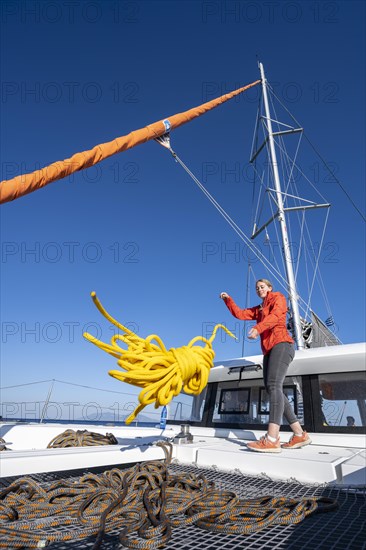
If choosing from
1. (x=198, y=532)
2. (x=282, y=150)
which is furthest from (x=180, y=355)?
(x=282, y=150)

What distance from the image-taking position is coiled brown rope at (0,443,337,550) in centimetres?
166

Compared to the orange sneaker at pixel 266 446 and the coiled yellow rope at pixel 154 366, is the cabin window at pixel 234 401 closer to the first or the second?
the orange sneaker at pixel 266 446

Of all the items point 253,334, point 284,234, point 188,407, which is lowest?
point 188,407

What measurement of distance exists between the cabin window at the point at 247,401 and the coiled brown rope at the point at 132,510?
2487 mm

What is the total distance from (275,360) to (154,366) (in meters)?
1.57

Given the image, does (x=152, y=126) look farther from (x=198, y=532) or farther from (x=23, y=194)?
(x=198, y=532)

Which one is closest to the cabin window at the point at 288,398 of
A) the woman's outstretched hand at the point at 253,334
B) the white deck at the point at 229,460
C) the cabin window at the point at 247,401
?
the cabin window at the point at 247,401

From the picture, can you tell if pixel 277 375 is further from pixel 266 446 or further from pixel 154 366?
pixel 154 366

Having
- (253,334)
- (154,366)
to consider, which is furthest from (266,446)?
(154,366)

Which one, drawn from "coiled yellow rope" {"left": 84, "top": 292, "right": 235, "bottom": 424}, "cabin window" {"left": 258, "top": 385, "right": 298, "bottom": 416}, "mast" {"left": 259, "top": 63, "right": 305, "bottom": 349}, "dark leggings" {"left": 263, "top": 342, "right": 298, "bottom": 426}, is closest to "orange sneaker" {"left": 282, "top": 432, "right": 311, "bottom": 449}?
"dark leggings" {"left": 263, "top": 342, "right": 298, "bottom": 426}

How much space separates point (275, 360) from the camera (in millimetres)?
3795

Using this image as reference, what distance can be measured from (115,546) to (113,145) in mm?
3085

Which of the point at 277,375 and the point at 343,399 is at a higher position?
the point at 277,375

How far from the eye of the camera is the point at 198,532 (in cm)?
182
